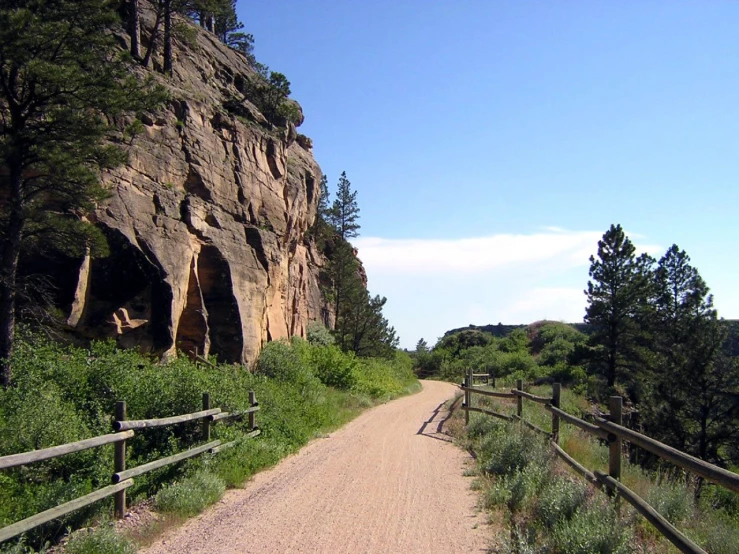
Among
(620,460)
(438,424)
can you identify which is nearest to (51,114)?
(620,460)

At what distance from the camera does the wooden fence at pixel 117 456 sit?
5772mm

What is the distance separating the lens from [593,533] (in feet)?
19.1

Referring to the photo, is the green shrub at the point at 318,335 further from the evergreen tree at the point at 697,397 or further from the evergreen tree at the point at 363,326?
the evergreen tree at the point at 697,397

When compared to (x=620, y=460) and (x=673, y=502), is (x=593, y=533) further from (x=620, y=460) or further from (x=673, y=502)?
(x=620, y=460)

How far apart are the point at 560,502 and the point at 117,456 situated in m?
6.16

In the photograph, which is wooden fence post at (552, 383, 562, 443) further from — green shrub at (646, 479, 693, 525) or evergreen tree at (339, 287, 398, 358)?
evergreen tree at (339, 287, 398, 358)

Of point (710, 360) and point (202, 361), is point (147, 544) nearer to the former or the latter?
point (202, 361)

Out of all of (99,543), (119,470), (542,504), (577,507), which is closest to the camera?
(99,543)

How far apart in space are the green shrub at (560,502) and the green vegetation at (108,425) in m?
5.05

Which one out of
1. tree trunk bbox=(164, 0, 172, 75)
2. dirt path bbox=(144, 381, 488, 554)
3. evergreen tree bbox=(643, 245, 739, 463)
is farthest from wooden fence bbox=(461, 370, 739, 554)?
tree trunk bbox=(164, 0, 172, 75)

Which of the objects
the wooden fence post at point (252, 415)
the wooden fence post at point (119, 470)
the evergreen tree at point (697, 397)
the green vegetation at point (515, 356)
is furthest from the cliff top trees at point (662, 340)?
the wooden fence post at point (119, 470)

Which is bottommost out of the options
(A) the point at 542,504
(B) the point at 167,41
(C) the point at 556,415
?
(A) the point at 542,504

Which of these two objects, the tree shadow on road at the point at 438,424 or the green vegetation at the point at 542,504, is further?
the tree shadow on road at the point at 438,424

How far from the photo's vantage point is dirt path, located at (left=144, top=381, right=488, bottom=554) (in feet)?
23.0
